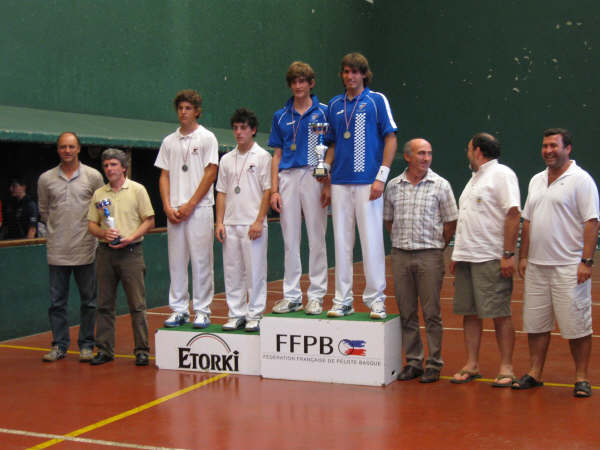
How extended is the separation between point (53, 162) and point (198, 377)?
10.9 feet

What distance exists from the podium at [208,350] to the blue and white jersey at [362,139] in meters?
1.29

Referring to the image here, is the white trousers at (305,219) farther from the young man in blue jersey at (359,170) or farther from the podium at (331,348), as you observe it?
the podium at (331,348)

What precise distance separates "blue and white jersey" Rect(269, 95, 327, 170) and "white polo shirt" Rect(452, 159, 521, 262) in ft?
3.65

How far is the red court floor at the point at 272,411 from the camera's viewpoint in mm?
3844

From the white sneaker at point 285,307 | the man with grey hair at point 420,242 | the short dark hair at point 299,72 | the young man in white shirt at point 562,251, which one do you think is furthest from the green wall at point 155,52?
the young man in white shirt at point 562,251

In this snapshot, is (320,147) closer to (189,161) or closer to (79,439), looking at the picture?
(189,161)

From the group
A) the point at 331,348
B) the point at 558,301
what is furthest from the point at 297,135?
the point at 558,301

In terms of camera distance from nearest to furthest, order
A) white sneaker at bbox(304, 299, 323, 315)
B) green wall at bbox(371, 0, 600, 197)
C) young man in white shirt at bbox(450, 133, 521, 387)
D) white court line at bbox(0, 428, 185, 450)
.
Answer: white court line at bbox(0, 428, 185, 450)
young man in white shirt at bbox(450, 133, 521, 387)
white sneaker at bbox(304, 299, 323, 315)
green wall at bbox(371, 0, 600, 197)

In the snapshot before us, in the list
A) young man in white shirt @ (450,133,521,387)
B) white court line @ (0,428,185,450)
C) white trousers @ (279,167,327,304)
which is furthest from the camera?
white trousers @ (279,167,327,304)

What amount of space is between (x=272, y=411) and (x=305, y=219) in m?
1.43

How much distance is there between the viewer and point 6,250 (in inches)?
259

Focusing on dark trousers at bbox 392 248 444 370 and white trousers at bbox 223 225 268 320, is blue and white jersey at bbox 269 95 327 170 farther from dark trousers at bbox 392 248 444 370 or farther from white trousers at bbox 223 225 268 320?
dark trousers at bbox 392 248 444 370

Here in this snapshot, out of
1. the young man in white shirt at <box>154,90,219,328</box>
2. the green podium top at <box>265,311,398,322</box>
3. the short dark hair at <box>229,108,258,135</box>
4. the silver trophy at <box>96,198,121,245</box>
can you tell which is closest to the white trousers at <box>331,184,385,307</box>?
the green podium top at <box>265,311,398,322</box>

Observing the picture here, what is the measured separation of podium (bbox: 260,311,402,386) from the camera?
4.89 m
